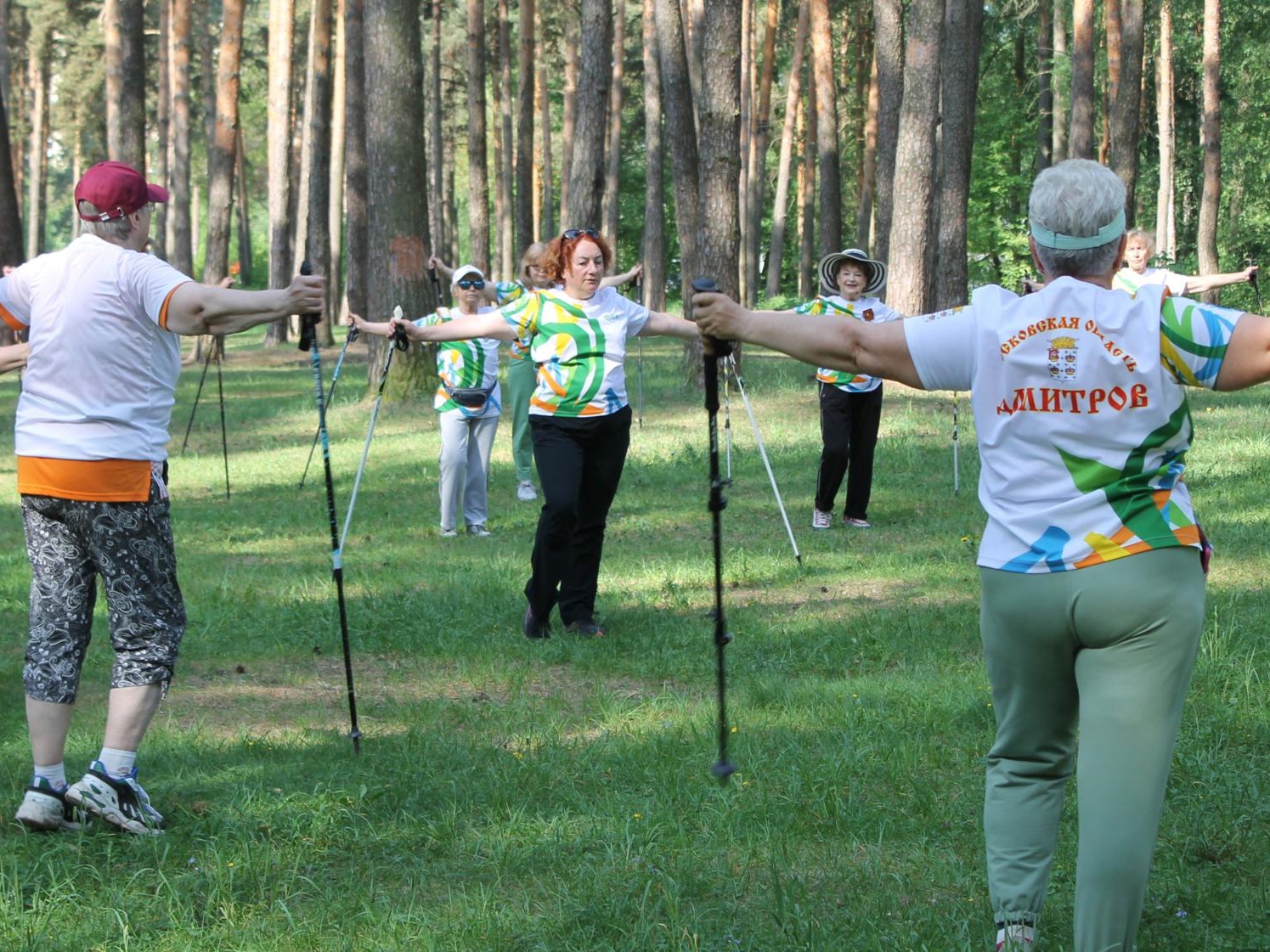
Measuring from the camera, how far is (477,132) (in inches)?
1457

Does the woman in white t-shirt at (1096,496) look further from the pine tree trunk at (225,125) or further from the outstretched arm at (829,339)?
the pine tree trunk at (225,125)

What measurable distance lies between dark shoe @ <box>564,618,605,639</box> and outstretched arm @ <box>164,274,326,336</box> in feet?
11.7

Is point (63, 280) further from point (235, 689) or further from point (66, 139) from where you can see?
point (66, 139)

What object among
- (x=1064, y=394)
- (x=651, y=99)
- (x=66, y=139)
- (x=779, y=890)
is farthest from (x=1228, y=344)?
(x=66, y=139)

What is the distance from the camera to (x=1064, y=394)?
134 inches

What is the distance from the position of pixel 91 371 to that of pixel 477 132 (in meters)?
33.2

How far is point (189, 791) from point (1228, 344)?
4.10 meters

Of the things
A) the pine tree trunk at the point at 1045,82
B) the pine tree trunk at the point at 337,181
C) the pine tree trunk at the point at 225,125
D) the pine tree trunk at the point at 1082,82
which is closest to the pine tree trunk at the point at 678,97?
the pine tree trunk at the point at 1082,82

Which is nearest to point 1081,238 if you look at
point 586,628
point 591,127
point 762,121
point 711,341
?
point 711,341

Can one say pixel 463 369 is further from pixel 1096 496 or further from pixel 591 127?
pixel 591 127

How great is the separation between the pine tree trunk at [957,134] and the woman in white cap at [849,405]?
10919mm

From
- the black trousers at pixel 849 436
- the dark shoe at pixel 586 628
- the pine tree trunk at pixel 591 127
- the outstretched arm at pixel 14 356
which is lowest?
the dark shoe at pixel 586 628

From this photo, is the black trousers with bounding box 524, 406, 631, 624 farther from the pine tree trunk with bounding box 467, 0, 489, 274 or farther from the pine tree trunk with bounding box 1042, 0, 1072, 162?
the pine tree trunk with bounding box 1042, 0, 1072, 162

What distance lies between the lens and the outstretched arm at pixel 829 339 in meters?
3.63
